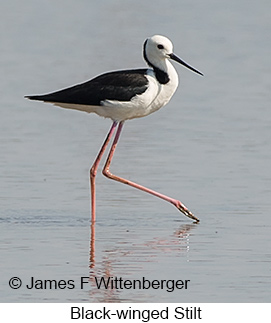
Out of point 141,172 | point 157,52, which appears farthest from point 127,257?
point 141,172

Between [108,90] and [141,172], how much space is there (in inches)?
53.8

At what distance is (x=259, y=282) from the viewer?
25.8ft

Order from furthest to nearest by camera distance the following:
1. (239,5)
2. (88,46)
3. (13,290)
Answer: (239,5)
(88,46)
(13,290)

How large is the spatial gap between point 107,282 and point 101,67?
9326mm

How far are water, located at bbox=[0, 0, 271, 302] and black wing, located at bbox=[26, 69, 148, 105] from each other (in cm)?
92

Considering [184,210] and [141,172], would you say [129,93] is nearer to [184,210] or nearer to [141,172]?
[184,210]

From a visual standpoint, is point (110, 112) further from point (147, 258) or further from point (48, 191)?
point (147, 258)

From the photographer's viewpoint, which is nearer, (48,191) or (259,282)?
(259,282)

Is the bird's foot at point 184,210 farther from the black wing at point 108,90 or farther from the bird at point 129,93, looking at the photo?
the black wing at point 108,90

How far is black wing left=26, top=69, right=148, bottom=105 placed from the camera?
1026cm

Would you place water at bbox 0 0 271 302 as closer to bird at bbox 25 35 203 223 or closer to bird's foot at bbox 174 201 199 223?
bird's foot at bbox 174 201 199 223

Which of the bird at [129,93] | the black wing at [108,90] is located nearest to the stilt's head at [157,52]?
the bird at [129,93]

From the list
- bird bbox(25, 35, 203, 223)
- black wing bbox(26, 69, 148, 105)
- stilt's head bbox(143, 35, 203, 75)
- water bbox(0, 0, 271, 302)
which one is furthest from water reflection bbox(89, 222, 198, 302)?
stilt's head bbox(143, 35, 203, 75)

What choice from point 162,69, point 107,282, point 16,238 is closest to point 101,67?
point 162,69
